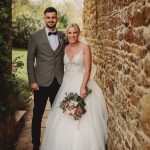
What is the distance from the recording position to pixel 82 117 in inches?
200

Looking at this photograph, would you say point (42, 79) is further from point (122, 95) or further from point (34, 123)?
point (122, 95)

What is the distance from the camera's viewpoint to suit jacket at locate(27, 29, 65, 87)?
525 cm

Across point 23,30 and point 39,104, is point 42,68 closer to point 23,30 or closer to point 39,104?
point 39,104

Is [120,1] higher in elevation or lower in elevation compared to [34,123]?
higher

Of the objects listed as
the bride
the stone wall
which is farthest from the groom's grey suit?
the stone wall

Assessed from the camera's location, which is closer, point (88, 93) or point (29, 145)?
point (88, 93)

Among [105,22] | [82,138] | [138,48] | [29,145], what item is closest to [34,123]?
[29,145]

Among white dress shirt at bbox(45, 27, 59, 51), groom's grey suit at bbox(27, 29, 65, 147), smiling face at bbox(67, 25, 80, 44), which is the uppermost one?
smiling face at bbox(67, 25, 80, 44)

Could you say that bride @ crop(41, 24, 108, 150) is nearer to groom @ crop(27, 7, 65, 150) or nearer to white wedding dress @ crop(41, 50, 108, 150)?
white wedding dress @ crop(41, 50, 108, 150)

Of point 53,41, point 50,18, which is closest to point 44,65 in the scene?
point 53,41

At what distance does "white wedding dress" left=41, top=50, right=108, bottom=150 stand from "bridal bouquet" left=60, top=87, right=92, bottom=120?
0.27 ft

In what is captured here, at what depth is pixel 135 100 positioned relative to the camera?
361cm

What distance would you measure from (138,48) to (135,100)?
54cm

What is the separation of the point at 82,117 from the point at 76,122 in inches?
4.5
